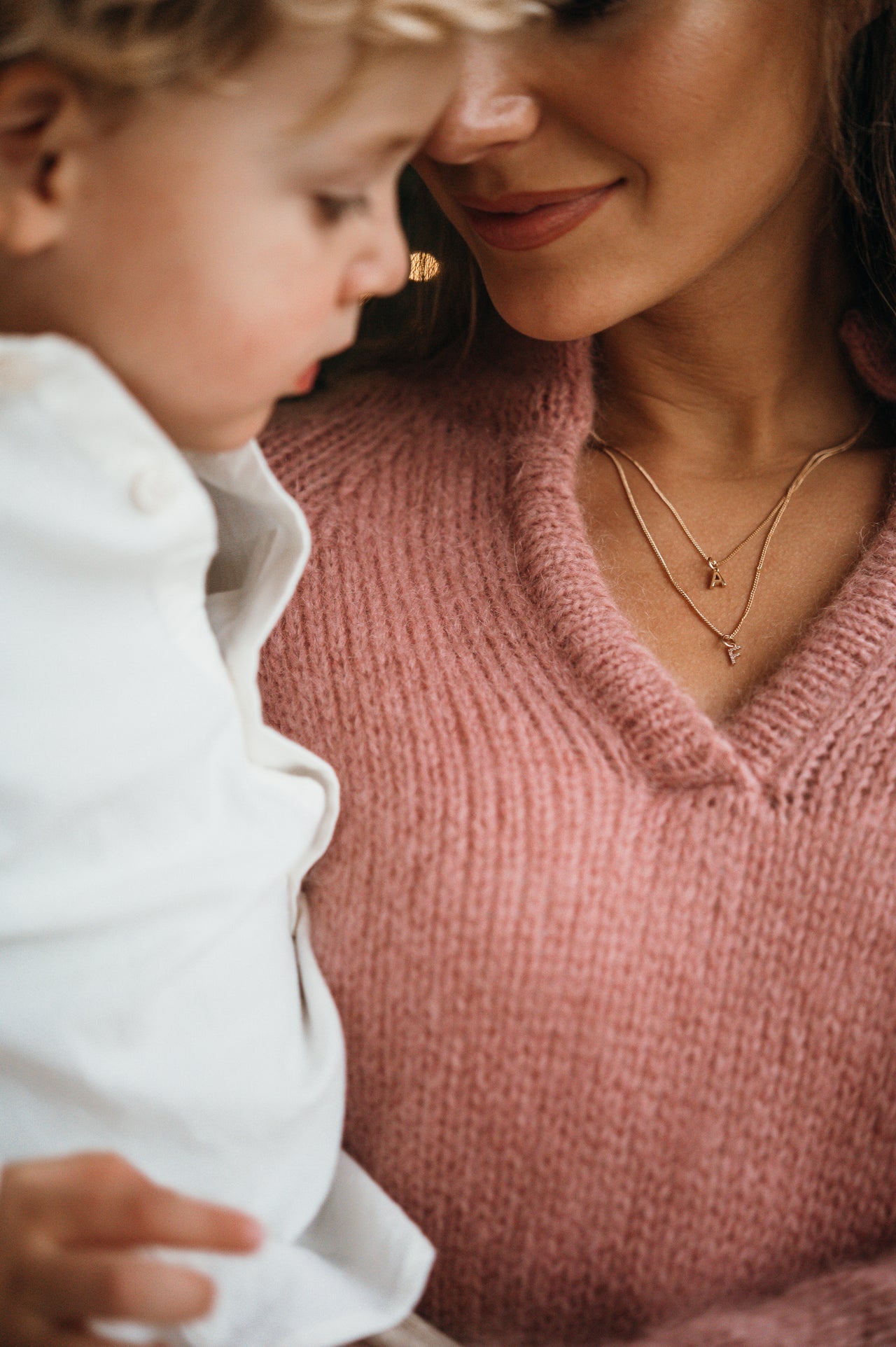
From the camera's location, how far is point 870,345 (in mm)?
1188

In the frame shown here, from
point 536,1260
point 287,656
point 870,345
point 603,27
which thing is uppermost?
point 603,27

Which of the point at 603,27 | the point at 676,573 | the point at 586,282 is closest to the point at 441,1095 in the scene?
the point at 676,573

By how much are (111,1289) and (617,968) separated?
1.48 ft

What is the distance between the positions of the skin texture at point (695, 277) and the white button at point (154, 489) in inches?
16.3

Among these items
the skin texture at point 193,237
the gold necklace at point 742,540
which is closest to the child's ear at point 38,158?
the skin texture at point 193,237

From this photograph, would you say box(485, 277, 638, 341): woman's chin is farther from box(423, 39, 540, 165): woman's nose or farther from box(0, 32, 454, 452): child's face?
box(0, 32, 454, 452): child's face

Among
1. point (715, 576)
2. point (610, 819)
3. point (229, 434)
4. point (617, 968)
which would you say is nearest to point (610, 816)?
point (610, 819)

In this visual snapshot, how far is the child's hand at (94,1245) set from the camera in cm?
52

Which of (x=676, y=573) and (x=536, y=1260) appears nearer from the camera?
(x=536, y=1260)

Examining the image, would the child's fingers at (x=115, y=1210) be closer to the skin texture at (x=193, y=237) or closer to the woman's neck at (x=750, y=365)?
the skin texture at (x=193, y=237)

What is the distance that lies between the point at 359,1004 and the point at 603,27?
0.77 m

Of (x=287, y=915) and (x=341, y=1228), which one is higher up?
(x=287, y=915)

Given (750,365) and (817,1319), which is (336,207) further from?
(817,1319)

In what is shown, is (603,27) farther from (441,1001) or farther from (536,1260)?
(536,1260)
